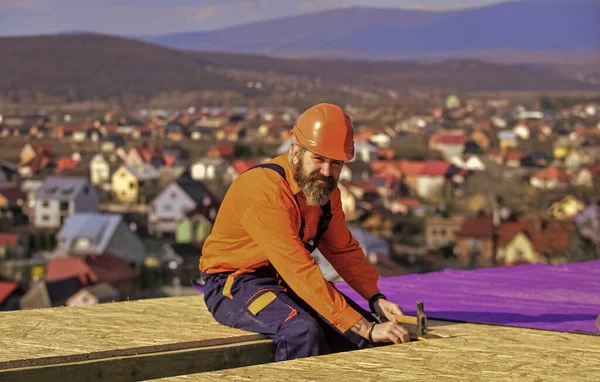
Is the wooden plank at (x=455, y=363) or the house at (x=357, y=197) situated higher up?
the wooden plank at (x=455, y=363)

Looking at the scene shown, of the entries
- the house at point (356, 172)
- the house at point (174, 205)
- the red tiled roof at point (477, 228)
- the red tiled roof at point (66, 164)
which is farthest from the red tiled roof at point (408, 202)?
the red tiled roof at point (66, 164)

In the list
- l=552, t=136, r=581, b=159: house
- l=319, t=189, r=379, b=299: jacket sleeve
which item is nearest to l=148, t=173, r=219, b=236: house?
l=552, t=136, r=581, b=159: house

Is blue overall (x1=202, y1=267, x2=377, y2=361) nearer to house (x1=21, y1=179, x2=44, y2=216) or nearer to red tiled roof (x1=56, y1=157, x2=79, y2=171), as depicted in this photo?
house (x1=21, y1=179, x2=44, y2=216)

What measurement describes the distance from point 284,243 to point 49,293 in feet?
92.2

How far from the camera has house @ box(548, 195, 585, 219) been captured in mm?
54625

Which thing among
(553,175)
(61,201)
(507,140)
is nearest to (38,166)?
(61,201)

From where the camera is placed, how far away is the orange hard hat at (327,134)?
185 inches

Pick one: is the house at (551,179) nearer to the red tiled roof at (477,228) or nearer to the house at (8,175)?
the red tiled roof at (477,228)

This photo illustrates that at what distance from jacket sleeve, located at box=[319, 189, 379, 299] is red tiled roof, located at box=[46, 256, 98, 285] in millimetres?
29929

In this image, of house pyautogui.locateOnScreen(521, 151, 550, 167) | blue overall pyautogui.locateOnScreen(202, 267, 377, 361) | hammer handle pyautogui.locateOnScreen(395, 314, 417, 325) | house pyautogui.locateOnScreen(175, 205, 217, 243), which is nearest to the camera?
→ blue overall pyautogui.locateOnScreen(202, 267, 377, 361)

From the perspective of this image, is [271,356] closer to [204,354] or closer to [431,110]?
[204,354]

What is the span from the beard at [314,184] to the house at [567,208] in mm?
50360

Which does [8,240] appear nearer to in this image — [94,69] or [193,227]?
[193,227]

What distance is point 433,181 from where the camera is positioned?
71312 mm
